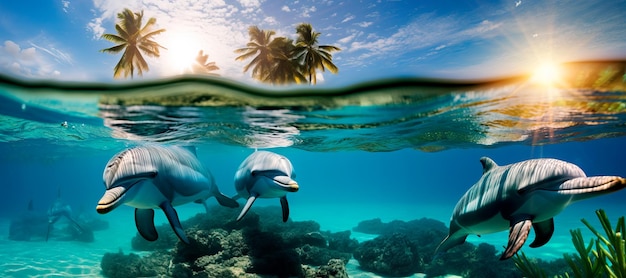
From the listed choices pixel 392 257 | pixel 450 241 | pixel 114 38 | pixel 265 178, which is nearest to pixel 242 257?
pixel 265 178

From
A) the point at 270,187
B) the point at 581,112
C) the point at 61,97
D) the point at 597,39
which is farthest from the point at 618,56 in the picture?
the point at 61,97

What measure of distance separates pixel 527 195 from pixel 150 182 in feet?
15.0

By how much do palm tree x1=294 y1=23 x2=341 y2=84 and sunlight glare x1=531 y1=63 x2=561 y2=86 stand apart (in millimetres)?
10906

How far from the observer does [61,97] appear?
29.3 feet

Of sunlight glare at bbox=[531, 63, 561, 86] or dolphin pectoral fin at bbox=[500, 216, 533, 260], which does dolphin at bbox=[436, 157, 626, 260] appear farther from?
sunlight glare at bbox=[531, 63, 561, 86]

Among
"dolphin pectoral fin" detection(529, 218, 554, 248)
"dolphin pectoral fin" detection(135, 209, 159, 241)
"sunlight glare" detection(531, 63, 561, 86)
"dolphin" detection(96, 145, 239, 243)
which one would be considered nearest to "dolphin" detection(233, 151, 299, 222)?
"dolphin" detection(96, 145, 239, 243)

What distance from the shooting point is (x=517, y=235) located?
3.09 meters

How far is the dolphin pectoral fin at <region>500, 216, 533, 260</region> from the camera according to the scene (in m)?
2.93

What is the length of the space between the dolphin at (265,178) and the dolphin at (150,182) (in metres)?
0.91

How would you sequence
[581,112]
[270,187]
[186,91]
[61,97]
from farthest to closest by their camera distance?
[581,112] → [61,97] → [186,91] → [270,187]

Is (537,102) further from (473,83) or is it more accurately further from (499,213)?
(499,213)

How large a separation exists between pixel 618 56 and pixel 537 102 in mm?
2904

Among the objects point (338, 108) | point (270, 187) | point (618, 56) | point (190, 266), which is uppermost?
point (618, 56)

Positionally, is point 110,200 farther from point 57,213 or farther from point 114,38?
point 114,38
